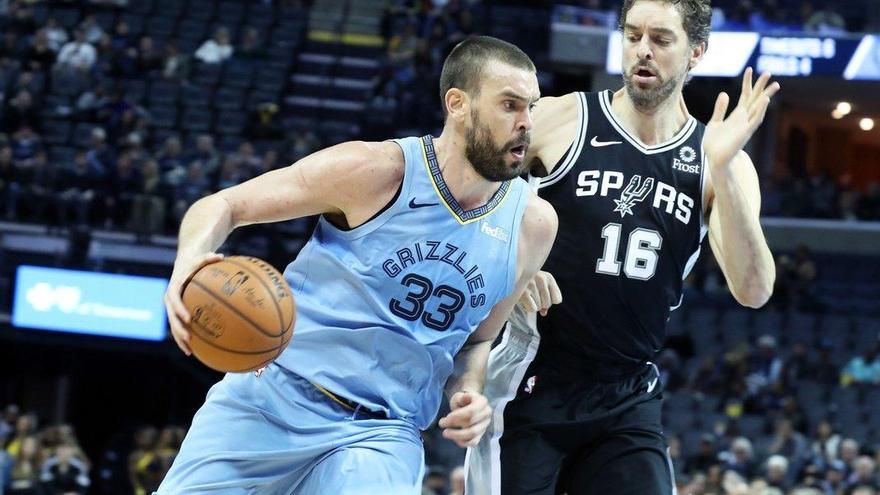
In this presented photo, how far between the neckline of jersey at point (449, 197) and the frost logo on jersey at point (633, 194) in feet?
2.10

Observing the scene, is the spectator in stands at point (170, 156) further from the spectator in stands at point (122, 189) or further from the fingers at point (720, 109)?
the fingers at point (720, 109)

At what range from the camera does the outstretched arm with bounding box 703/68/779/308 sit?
467cm

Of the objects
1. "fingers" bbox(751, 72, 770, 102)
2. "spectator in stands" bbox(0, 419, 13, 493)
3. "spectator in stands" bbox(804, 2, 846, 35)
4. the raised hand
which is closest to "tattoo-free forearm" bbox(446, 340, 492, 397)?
the raised hand

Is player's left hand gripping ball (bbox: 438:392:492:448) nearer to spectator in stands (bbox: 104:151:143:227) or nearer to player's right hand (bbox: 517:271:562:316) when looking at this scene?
player's right hand (bbox: 517:271:562:316)

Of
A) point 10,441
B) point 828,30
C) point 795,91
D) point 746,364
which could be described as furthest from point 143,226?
point 795,91

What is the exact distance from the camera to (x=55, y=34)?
21375mm

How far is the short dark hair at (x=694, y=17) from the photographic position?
5008 millimetres

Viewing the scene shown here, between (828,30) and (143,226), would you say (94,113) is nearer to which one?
(143,226)

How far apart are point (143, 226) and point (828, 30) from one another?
1088cm

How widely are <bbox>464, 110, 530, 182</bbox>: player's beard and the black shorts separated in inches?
36.9

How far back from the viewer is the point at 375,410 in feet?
14.2

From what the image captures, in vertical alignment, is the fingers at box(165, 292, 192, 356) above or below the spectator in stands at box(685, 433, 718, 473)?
above

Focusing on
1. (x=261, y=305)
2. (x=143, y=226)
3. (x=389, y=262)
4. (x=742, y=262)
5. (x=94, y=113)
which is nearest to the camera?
(x=261, y=305)

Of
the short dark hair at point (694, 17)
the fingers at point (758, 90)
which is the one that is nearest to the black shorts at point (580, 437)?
the fingers at point (758, 90)
